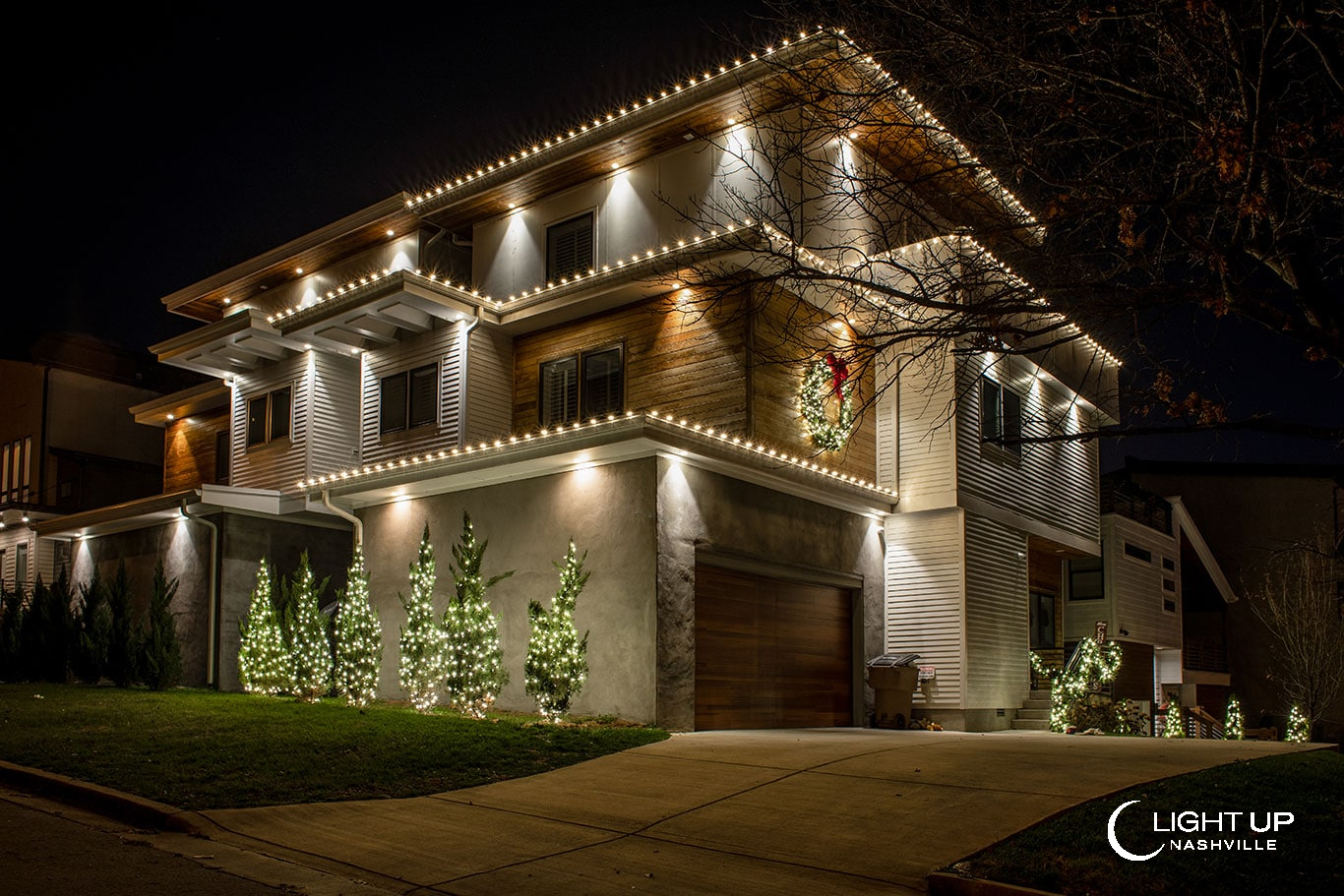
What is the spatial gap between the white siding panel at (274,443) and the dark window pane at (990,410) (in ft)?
43.7

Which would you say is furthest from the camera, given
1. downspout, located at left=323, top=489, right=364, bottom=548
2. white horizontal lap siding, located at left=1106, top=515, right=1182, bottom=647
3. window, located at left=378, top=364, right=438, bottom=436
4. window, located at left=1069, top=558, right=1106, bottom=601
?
white horizontal lap siding, located at left=1106, top=515, right=1182, bottom=647

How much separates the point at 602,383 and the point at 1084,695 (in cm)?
1069

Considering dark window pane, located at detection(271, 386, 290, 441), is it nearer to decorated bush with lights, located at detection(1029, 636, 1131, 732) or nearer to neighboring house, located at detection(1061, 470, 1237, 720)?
decorated bush with lights, located at detection(1029, 636, 1131, 732)

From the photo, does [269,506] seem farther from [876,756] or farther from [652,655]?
[876,756]

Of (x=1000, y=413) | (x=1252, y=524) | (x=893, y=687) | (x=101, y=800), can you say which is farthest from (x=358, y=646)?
(x=1252, y=524)

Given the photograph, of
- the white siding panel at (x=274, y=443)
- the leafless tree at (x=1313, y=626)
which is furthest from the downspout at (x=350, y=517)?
the leafless tree at (x=1313, y=626)

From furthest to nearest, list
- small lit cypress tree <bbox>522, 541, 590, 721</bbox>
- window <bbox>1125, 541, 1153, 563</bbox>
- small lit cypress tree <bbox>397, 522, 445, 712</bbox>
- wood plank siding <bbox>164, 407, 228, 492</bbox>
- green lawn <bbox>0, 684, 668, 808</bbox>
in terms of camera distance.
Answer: wood plank siding <bbox>164, 407, 228, 492</bbox> → window <bbox>1125, 541, 1153, 563</bbox> → small lit cypress tree <bbox>397, 522, 445, 712</bbox> → small lit cypress tree <bbox>522, 541, 590, 721</bbox> → green lawn <bbox>0, 684, 668, 808</bbox>

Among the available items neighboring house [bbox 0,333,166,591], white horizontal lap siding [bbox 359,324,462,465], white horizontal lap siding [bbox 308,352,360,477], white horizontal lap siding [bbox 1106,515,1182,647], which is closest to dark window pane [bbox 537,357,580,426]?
white horizontal lap siding [bbox 359,324,462,465]

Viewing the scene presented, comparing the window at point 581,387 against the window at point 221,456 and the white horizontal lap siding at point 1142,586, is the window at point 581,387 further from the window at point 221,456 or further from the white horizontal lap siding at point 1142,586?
the white horizontal lap siding at point 1142,586

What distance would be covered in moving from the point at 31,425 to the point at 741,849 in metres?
32.0

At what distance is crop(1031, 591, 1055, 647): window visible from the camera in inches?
963

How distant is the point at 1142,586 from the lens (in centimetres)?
2769

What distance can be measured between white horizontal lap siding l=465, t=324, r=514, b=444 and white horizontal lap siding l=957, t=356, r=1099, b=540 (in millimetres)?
8239

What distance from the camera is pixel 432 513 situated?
1833 cm
